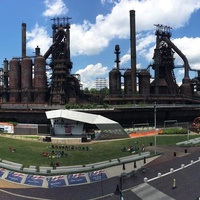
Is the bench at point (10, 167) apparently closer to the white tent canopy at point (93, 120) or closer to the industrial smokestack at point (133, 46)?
the white tent canopy at point (93, 120)

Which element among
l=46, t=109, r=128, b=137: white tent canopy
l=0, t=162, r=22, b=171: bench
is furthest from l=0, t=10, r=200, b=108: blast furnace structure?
l=0, t=162, r=22, b=171: bench

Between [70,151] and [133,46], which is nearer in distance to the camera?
[70,151]

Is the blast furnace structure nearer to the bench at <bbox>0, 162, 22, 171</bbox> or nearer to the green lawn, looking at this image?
the green lawn

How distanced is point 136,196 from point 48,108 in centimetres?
5346

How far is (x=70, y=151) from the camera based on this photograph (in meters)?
47.3

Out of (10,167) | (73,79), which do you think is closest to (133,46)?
(73,79)

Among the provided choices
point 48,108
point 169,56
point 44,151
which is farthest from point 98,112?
point 169,56

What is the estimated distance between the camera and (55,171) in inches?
1416

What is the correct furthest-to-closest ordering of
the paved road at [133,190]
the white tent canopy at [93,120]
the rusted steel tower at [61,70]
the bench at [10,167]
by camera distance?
1. the rusted steel tower at [61,70]
2. the white tent canopy at [93,120]
3. the bench at [10,167]
4. the paved road at [133,190]

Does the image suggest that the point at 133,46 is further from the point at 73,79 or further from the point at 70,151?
the point at 70,151

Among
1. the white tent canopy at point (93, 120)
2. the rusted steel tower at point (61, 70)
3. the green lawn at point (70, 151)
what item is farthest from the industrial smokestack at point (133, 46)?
the green lawn at point (70, 151)

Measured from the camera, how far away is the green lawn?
41.4 metres

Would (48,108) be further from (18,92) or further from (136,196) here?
(136,196)

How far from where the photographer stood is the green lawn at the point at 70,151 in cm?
4144
